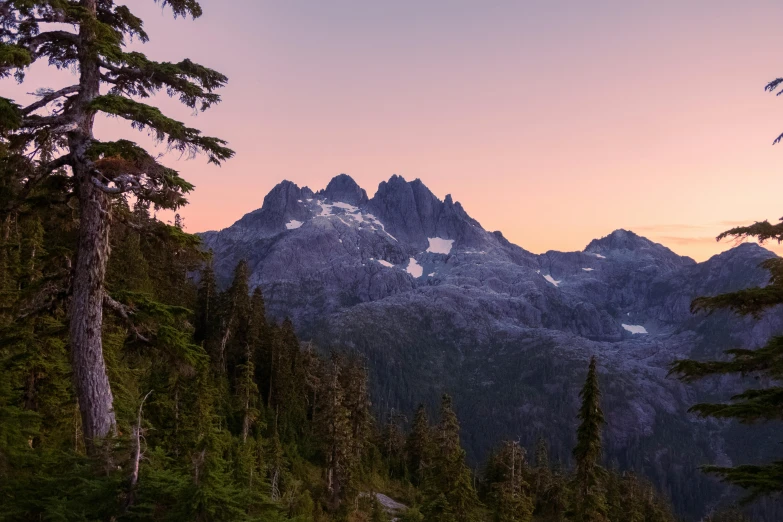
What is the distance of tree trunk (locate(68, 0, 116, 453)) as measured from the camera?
10469 mm

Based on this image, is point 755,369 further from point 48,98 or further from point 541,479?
point 541,479

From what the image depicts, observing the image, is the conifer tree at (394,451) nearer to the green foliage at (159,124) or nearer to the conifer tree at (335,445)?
the conifer tree at (335,445)

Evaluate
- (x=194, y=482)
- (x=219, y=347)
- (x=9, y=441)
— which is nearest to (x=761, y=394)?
(x=194, y=482)

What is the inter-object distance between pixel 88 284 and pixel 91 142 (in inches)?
119

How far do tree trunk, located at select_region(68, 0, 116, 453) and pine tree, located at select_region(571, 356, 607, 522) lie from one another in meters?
30.5

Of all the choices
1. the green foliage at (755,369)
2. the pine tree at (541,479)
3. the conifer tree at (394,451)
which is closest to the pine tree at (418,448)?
the conifer tree at (394,451)

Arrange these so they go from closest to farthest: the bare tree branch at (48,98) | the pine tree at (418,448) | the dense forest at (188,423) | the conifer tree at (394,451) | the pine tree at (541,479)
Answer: the dense forest at (188,423)
the bare tree branch at (48,98)
the pine tree at (541,479)
the pine tree at (418,448)
the conifer tree at (394,451)

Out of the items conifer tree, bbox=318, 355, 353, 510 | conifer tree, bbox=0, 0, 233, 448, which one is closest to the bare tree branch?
conifer tree, bbox=0, 0, 233, 448

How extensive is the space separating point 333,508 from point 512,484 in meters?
18.5

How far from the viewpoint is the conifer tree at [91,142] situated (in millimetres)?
9953

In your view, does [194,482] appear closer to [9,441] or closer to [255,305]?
[9,441]

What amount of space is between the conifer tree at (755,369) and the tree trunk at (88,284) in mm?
13145

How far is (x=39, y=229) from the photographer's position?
84.6 ft

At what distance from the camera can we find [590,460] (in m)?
34.0
